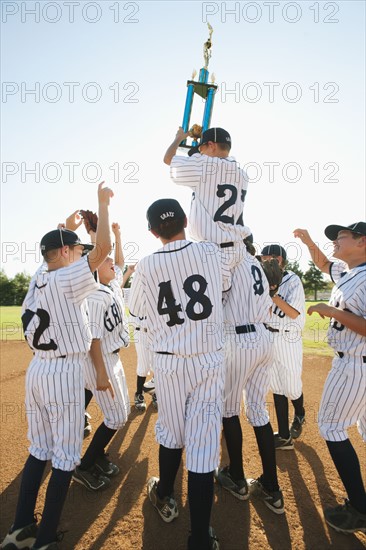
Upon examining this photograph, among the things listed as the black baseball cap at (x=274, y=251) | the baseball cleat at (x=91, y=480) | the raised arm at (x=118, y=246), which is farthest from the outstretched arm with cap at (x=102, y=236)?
the black baseball cap at (x=274, y=251)

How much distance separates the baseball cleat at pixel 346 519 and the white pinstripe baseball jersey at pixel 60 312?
2097 mm

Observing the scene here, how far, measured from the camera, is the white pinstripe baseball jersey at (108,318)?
3.08 metres

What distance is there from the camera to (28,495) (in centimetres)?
237

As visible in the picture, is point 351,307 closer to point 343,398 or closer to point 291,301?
point 343,398

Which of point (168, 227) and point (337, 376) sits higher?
point (168, 227)

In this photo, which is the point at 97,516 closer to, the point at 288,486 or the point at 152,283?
the point at 288,486

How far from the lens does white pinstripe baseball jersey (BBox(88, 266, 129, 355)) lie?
10.1ft

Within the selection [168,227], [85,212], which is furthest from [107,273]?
[168,227]

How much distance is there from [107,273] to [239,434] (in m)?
1.79

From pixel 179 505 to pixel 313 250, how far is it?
2462 mm

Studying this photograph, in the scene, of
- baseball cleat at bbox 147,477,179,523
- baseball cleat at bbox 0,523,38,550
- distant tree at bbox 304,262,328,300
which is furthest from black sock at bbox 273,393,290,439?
distant tree at bbox 304,262,328,300

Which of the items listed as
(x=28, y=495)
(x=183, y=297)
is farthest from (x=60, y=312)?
(x=28, y=495)

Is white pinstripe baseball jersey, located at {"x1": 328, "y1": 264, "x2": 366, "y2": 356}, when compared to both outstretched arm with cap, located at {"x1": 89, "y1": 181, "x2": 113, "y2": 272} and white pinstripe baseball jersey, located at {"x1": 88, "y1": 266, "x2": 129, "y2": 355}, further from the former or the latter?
white pinstripe baseball jersey, located at {"x1": 88, "y1": 266, "x2": 129, "y2": 355}

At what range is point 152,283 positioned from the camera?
2373 mm
